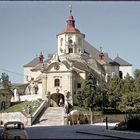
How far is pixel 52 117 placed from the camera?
47.0 metres

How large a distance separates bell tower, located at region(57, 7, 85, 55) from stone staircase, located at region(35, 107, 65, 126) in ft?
54.9

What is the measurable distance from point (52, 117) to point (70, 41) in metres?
21.0

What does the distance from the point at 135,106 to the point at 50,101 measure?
38.8 ft

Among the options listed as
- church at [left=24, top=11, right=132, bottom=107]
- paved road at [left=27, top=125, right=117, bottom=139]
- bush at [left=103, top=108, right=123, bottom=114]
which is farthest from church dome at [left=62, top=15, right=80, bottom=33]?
paved road at [left=27, top=125, right=117, bottom=139]

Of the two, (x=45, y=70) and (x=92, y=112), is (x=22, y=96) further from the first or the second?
(x=92, y=112)

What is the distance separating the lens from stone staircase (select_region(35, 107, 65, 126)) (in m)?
44.8

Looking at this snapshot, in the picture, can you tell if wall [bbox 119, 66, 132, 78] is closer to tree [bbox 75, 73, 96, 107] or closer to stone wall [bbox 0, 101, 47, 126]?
tree [bbox 75, 73, 96, 107]

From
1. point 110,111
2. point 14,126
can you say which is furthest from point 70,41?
point 14,126

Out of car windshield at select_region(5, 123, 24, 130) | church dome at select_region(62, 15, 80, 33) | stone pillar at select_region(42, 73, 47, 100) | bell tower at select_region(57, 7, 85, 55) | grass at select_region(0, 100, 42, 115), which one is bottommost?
car windshield at select_region(5, 123, 24, 130)

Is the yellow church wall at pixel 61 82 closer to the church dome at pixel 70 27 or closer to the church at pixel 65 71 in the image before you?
the church at pixel 65 71

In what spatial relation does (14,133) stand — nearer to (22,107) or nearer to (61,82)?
(22,107)

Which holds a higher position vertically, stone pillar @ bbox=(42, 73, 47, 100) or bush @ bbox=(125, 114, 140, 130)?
stone pillar @ bbox=(42, 73, 47, 100)

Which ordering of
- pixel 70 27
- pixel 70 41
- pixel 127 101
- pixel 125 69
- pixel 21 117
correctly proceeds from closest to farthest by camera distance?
pixel 21 117
pixel 127 101
pixel 70 41
pixel 70 27
pixel 125 69

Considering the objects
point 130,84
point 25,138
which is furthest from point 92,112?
point 25,138
